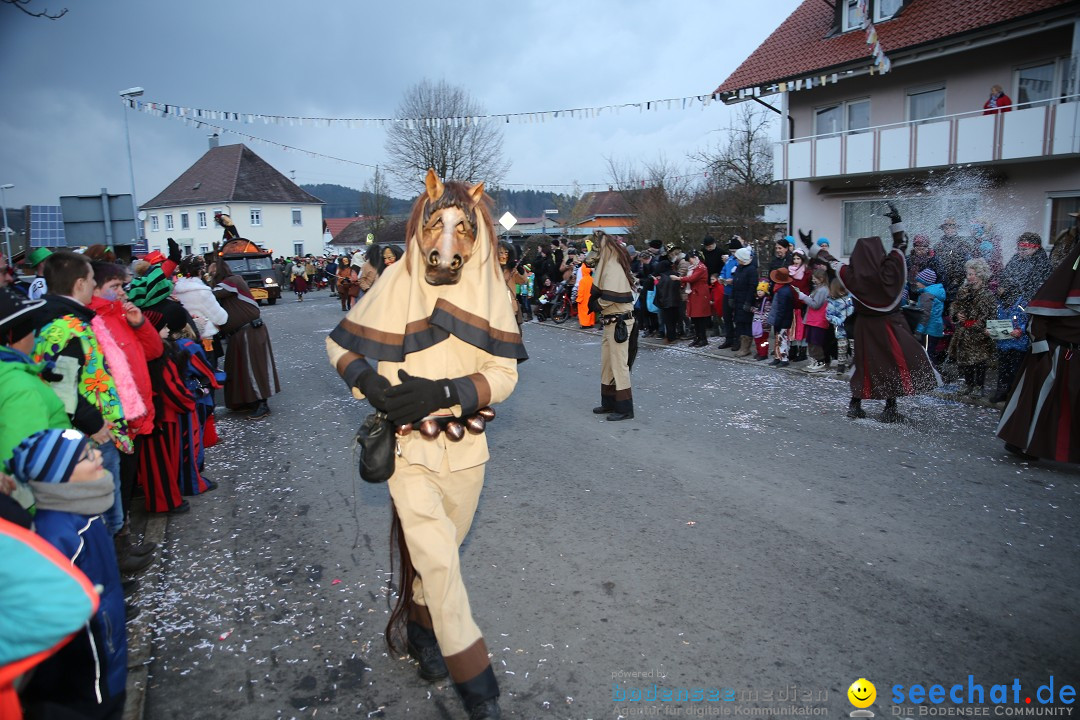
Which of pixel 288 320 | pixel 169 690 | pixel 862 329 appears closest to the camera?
pixel 169 690

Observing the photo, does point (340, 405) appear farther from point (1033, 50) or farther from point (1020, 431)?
point (1033, 50)

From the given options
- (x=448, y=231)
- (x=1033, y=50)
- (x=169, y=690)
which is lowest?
(x=169, y=690)

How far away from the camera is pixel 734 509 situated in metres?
5.41

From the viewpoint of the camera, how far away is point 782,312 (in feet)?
38.2

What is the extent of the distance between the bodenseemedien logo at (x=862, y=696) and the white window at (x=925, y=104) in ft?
62.2

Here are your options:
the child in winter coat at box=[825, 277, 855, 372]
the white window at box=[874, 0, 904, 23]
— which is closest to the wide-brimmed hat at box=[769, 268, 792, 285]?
the child in winter coat at box=[825, 277, 855, 372]

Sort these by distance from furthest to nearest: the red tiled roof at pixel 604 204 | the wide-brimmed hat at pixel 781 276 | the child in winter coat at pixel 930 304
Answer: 1. the red tiled roof at pixel 604 204
2. the wide-brimmed hat at pixel 781 276
3. the child in winter coat at pixel 930 304

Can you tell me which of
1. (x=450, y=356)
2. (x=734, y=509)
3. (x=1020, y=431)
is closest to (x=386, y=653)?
(x=450, y=356)

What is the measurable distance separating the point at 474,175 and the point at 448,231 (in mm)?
39544

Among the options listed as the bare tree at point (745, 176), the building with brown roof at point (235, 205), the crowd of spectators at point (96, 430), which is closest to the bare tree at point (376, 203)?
the building with brown roof at point (235, 205)

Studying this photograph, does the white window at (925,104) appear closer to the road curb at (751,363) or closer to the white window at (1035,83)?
the white window at (1035,83)

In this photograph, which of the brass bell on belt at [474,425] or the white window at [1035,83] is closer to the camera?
the brass bell on belt at [474,425]

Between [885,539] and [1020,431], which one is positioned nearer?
[885,539]

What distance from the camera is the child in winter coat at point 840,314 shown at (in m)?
10.8
